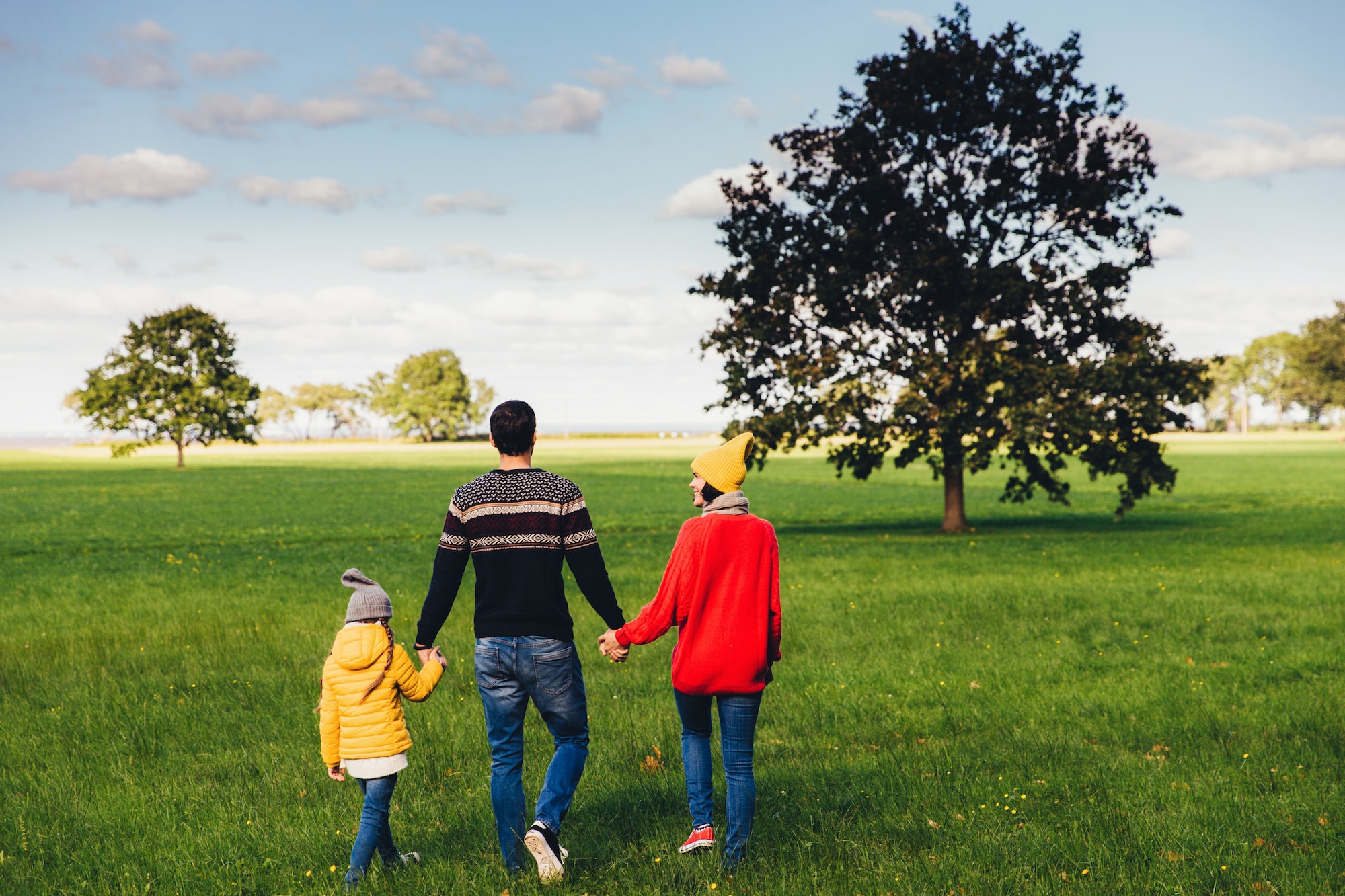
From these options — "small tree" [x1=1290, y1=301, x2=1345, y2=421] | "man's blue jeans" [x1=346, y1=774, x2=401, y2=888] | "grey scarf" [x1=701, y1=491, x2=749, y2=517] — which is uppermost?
"small tree" [x1=1290, y1=301, x2=1345, y2=421]

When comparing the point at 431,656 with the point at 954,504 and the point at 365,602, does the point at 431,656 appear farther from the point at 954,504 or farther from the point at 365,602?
the point at 954,504

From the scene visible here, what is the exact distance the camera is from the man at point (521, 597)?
16.0 feet

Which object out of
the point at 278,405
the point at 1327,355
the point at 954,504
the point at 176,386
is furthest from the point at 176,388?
the point at 278,405

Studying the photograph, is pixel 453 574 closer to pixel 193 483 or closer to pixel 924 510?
pixel 924 510

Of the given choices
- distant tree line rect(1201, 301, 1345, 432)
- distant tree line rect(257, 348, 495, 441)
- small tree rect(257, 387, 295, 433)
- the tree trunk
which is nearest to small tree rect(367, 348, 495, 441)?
distant tree line rect(257, 348, 495, 441)

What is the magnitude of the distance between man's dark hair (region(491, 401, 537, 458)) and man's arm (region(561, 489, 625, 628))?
344 millimetres

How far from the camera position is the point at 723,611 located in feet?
16.8

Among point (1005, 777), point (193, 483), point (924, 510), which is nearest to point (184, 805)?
point (1005, 777)

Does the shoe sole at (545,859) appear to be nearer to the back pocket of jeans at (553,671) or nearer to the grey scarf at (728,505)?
the back pocket of jeans at (553,671)

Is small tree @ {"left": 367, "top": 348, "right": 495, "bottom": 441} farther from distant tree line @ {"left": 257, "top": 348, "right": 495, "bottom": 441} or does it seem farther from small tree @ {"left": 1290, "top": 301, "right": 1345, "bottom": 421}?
small tree @ {"left": 1290, "top": 301, "right": 1345, "bottom": 421}

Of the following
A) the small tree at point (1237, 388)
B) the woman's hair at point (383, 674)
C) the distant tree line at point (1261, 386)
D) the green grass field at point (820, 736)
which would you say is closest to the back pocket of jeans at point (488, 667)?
the woman's hair at point (383, 674)

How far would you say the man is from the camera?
16.0ft

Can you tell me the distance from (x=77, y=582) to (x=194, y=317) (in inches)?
2479

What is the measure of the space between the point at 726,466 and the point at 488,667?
1.49 m
